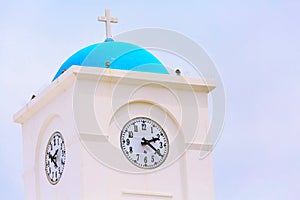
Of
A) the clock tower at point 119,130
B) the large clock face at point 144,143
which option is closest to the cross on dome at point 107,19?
the clock tower at point 119,130

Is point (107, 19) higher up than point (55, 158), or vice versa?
point (107, 19)

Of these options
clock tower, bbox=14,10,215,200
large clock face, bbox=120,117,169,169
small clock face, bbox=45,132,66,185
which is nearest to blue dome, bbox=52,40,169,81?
clock tower, bbox=14,10,215,200

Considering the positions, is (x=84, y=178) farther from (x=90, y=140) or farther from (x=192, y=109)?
(x=192, y=109)

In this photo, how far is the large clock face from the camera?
2989 centimetres

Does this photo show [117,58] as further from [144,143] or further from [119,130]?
[144,143]

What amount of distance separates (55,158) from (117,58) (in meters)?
2.20

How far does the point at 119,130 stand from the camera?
98.2 feet

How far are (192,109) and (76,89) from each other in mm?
2377

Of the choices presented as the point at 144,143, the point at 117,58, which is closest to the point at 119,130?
the point at 144,143

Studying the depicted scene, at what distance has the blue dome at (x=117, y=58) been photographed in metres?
30.3

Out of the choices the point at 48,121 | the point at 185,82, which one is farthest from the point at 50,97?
the point at 185,82

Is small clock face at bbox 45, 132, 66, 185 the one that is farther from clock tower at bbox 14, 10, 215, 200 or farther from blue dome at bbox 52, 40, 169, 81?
blue dome at bbox 52, 40, 169, 81

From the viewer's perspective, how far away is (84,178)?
2927cm

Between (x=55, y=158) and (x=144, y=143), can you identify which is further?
(x=55, y=158)
